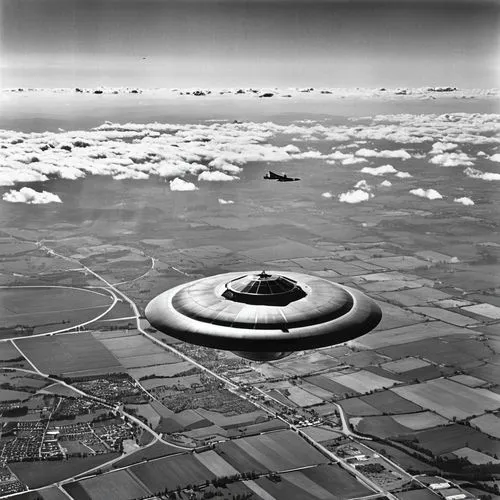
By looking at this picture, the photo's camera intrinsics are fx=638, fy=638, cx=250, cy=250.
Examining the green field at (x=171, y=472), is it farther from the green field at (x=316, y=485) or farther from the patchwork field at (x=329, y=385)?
the patchwork field at (x=329, y=385)

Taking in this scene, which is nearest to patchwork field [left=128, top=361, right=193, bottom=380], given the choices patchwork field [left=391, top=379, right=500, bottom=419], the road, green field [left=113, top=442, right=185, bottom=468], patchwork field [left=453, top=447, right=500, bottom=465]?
the road

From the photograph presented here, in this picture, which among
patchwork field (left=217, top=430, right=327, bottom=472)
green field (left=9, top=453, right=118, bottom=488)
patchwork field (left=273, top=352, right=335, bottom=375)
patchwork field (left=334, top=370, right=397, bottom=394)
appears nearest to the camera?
green field (left=9, top=453, right=118, bottom=488)

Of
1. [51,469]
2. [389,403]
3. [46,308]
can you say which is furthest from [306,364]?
[46,308]

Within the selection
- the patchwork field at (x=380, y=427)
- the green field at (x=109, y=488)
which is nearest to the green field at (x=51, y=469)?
the green field at (x=109, y=488)

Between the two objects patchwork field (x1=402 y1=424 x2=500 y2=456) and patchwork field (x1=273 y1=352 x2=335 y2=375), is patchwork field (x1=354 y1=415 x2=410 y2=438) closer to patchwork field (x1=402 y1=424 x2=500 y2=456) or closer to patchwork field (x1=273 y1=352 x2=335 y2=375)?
patchwork field (x1=402 y1=424 x2=500 y2=456)

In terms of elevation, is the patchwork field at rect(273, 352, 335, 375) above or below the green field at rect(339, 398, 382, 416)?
below

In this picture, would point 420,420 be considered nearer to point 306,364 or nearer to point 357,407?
point 357,407
